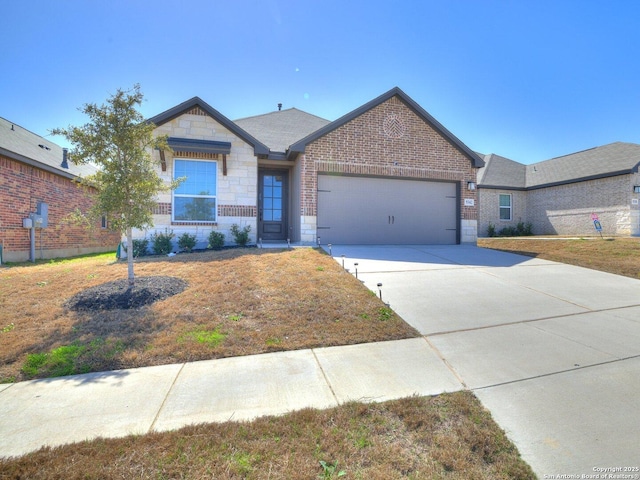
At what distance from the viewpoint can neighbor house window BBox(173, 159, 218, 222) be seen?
391 inches

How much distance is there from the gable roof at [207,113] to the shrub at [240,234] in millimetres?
2432

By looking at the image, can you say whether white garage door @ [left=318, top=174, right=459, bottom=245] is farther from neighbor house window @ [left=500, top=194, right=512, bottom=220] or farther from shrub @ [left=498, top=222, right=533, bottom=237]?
neighbor house window @ [left=500, top=194, right=512, bottom=220]

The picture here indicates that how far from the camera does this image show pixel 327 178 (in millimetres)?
10656

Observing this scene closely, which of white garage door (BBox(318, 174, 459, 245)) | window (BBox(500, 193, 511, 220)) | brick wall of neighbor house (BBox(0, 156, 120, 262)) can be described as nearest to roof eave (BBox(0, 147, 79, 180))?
→ brick wall of neighbor house (BBox(0, 156, 120, 262))

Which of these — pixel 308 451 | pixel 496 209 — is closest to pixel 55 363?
pixel 308 451

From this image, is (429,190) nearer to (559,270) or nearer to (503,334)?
(559,270)

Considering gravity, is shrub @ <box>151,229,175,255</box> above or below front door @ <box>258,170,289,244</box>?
Result: below

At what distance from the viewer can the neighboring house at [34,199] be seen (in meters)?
10.2

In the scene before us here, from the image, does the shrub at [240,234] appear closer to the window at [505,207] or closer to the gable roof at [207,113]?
the gable roof at [207,113]

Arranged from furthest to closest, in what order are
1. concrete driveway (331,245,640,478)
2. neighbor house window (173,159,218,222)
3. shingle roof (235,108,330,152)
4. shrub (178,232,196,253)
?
shingle roof (235,108,330,152)
neighbor house window (173,159,218,222)
shrub (178,232,196,253)
concrete driveway (331,245,640,478)

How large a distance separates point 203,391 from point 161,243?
7.37 meters

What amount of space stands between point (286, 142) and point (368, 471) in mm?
11170

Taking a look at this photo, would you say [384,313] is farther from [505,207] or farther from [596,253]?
[505,207]

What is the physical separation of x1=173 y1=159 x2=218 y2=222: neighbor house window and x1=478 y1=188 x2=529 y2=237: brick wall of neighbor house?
15.0 metres
